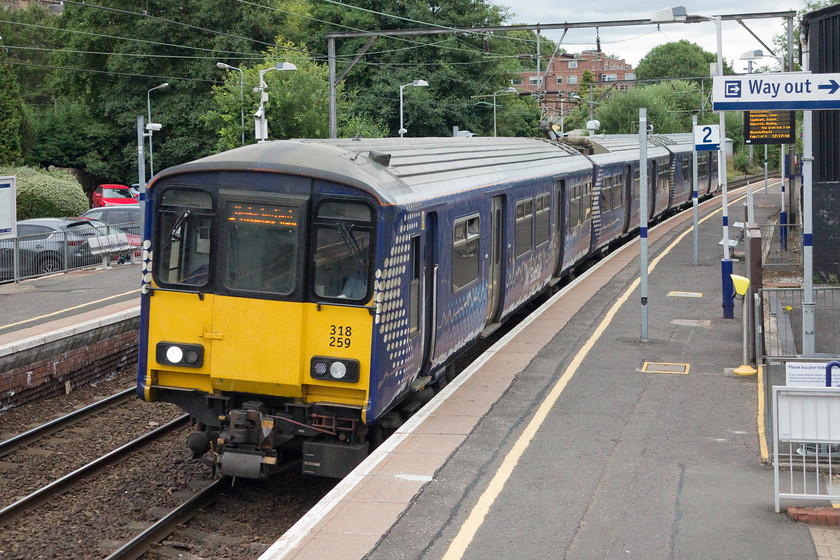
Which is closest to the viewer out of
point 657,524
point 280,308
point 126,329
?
point 657,524

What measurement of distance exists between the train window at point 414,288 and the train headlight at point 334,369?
3.49 ft

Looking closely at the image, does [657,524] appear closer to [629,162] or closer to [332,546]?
[332,546]

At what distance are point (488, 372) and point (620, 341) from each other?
9.36 ft

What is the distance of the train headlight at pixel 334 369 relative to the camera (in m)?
8.74

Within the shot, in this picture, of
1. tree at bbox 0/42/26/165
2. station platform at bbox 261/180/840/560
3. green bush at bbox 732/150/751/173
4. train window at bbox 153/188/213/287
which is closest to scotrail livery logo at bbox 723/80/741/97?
station platform at bbox 261/180/840/560

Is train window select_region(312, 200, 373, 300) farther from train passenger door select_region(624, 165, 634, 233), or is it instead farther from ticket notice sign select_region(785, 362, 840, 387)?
train passenger door select_region(624, 165, 634, 233)

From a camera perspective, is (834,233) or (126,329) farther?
(834,233)

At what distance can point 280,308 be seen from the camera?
29.1 feet

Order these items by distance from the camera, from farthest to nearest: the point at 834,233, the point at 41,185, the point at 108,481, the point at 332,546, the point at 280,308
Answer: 1. the point at 41,185
2. the point at 834,233
3. the point at 108,481
4. the point at 280,308
5. the point at 332,546

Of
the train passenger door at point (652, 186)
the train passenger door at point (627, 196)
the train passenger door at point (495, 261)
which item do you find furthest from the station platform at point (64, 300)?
the train passenger door at point (652, 186)

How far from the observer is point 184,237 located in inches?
364

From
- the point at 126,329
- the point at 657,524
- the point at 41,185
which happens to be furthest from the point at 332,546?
the point at 41,185

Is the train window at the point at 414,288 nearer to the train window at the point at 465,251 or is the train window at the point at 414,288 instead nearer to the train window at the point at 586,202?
the train window at the point at 465,251

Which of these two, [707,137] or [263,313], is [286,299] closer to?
[263,313]
